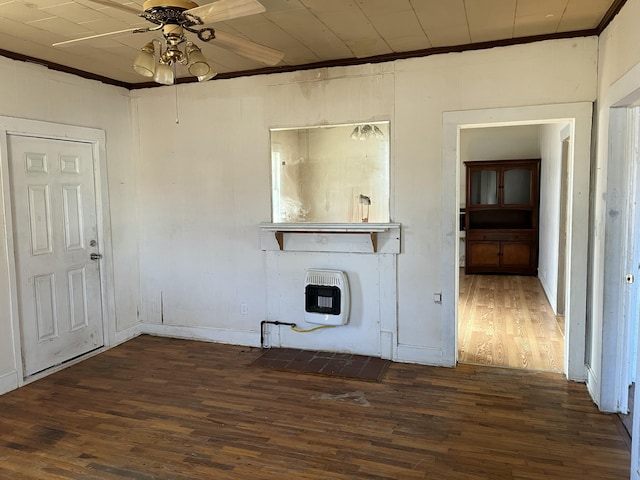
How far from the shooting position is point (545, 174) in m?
7.21

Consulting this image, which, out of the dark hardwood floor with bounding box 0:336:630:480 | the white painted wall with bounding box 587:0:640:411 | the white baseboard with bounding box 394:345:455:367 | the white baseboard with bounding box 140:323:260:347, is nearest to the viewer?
the dark hardwood floor with bounding box 0:336:630:480

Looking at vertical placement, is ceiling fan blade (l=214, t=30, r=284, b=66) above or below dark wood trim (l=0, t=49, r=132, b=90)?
below

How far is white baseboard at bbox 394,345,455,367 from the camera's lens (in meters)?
3.88

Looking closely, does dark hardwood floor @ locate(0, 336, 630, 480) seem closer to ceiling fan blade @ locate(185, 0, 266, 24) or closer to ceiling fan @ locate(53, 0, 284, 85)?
ceiling fan @ locate(53, 0, 284, 85)

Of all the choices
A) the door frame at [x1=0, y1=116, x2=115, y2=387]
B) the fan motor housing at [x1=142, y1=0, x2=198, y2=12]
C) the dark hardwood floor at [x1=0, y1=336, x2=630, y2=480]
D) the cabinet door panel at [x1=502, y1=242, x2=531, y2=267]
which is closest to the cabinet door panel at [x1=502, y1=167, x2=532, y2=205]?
the cabinet door panel at [x1=502, y1=242, x2=531, y2=267]

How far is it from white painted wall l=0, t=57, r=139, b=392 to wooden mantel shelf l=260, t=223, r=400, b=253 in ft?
4.74

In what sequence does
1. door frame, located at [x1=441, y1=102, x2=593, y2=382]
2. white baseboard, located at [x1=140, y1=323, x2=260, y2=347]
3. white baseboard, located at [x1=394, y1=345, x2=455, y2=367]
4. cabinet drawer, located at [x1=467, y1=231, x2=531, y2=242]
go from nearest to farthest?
door frame, located at [x1=441, y1=102, x2=593, y2=382] → white baseboard, located at [x1=394, y1=345, x2=455, y2=367] → white baseboard, located at [x1=140, y1=323, x2=260, y2=347] → cabinet drawer, located at [x1=467, y1=231, x2=531, y2=242]

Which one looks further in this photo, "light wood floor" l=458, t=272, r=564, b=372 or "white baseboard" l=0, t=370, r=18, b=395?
"light wood floor" l=458, t=272, r=564, b=372

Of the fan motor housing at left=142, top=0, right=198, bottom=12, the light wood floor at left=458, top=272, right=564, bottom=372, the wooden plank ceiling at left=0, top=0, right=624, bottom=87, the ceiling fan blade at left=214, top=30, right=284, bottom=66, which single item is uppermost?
the wooden plank ceiling at left=0, top=0, right=624, bottom=87

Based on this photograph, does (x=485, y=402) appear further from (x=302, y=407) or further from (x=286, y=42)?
(x=286, y=42)

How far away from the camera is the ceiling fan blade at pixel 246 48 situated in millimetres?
2396

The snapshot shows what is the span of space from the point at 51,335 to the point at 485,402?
339 centimetres

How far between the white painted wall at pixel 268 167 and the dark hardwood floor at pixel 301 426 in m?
0.66

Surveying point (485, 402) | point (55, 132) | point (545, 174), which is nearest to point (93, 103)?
point (55, 132)
